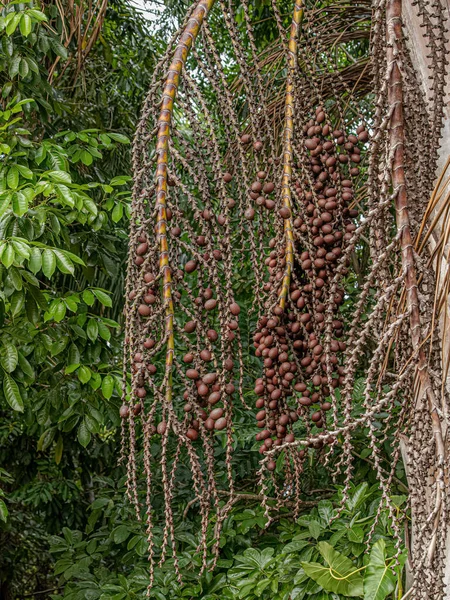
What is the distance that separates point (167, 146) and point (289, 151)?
0.89 feet

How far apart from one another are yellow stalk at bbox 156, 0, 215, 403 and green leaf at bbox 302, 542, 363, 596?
3.17ft

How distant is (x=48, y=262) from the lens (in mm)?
2057

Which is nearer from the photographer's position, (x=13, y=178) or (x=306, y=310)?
(x=306, y=310)

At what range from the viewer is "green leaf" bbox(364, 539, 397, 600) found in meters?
1.56

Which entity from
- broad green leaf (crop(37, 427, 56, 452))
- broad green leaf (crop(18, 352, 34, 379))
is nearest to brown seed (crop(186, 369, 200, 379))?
broad green leaf (crop(18, 352, 34, 379))

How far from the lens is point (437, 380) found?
0.83 metres

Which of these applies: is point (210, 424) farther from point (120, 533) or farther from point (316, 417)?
point (120, 533)

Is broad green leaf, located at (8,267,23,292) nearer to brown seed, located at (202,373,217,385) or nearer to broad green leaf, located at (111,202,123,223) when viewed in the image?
broad green leaf, located at (111,202,123,223)

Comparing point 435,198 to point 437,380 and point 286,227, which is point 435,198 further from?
point 286,227

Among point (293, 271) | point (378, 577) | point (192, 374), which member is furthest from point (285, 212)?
point (378, 577)

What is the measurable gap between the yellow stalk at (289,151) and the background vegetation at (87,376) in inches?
29.6

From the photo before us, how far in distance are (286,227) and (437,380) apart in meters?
0.47

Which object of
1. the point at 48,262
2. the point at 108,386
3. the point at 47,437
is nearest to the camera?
the point at 48,262

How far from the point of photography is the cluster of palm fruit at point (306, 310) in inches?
45.8
